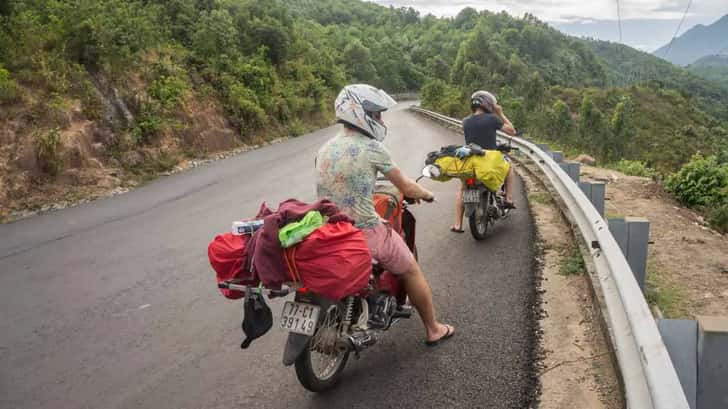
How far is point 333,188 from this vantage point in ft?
13.1

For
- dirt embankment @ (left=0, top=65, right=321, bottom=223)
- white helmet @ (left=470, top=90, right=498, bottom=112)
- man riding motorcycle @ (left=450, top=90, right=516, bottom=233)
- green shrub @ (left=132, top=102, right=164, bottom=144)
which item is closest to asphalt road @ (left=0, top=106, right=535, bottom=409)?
man riding motorcycle @ (left=450, top=90, right=516, bottom=233)

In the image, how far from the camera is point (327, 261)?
3.27m

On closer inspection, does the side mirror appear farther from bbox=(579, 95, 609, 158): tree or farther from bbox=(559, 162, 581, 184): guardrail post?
bbox=(579, 95, 609, 158): tree

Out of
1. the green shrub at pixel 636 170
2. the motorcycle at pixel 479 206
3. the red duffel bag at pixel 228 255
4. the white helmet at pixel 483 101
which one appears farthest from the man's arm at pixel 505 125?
the green shrub at pixel 636 170

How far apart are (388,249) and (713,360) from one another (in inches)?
82.4

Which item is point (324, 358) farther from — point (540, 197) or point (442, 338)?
point (540, 197)

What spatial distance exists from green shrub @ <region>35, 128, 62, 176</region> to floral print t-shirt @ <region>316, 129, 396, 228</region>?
9.44 m

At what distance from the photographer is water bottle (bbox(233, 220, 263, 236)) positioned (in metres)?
3.55

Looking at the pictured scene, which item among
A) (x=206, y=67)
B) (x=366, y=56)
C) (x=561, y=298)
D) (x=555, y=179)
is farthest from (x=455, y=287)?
(x=366, y=56)

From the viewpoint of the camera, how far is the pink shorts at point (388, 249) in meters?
4.02

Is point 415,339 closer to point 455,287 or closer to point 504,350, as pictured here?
point 504,350

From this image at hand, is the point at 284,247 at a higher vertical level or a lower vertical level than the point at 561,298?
higher

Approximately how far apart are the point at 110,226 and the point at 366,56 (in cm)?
8784

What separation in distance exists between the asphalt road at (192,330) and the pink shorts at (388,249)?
724 millimetres
